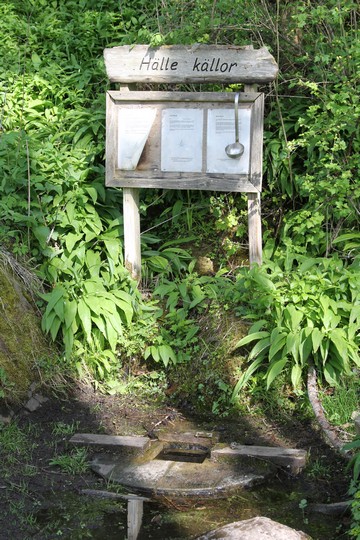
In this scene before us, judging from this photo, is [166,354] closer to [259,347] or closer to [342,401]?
[259,347]

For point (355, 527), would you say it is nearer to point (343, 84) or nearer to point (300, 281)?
point (300, 281)

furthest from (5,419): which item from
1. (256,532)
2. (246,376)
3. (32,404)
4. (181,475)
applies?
(256,532)

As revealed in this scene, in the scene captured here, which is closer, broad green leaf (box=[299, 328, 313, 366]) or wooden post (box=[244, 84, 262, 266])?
broad green leaf (box=[299, 328, 313, 366])

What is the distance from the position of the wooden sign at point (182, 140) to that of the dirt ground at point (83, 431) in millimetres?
1875

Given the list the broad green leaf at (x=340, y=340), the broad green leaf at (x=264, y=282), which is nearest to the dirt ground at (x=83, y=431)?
the broad green leaf at (x=340, y=340)

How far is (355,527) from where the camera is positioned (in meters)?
4.18

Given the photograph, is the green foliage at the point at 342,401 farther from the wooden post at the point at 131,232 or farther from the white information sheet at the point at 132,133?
the white information sheet at the point at 132,133

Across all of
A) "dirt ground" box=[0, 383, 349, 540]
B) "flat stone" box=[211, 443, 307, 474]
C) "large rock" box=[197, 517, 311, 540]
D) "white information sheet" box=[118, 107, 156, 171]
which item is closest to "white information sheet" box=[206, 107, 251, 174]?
"white information sheet" box=[118, 107, 156, 171]

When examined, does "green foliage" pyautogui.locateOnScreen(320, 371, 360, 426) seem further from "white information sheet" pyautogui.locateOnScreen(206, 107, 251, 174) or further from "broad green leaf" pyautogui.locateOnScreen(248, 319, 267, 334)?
"white information sheet" pyautogui.locateOnScreen(206, 107, 251, 174)

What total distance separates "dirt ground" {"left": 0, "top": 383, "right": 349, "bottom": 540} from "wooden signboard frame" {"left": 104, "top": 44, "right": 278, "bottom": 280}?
1310mm

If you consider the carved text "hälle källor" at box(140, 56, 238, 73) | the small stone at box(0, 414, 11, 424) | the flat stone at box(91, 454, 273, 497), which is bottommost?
the flat stone at box(91, 454, 273, 497)

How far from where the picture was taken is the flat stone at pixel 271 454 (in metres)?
5.21

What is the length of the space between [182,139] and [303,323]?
1882mm

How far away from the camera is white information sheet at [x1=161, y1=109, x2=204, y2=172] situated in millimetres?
6531
